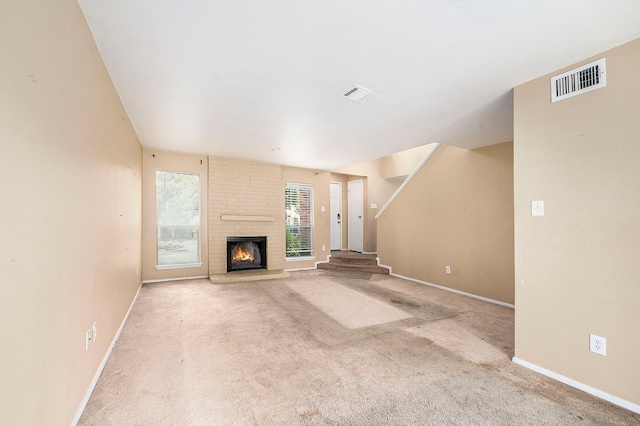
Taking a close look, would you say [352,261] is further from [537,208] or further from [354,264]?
[537,208]

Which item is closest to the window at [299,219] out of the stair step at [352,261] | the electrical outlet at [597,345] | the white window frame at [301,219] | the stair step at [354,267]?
the white window frame at [301,219]

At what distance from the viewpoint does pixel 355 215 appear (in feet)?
27.5

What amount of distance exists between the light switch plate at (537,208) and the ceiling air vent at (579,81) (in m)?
0.84

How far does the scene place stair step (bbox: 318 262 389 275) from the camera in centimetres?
628

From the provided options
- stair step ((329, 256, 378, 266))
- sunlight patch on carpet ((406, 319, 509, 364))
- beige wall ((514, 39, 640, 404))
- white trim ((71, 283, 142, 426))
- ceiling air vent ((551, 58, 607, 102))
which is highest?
ceiling air vent ((551, 58, 607, 102))

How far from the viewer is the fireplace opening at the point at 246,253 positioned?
5.89m

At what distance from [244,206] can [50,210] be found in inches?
187

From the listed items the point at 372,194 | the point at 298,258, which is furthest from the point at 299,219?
the point at 372,194

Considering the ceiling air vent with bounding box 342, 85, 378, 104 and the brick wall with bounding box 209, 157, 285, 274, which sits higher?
the ceiling air vent with bounding box 342, 85, 378, 104

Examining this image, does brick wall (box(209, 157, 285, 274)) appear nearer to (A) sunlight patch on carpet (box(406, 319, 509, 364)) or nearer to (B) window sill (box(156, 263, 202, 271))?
(B) window sill (box(156, 263, 202, 271))

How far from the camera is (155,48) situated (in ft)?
6.80

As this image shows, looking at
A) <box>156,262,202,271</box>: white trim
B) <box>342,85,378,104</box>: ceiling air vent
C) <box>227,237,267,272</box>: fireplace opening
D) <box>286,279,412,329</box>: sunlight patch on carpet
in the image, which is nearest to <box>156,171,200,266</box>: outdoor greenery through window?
<box>156,262,202,271</box>: white trim

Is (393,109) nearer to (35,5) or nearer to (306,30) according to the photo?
(306,30)

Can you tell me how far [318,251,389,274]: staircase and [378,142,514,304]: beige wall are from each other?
1.43ft
